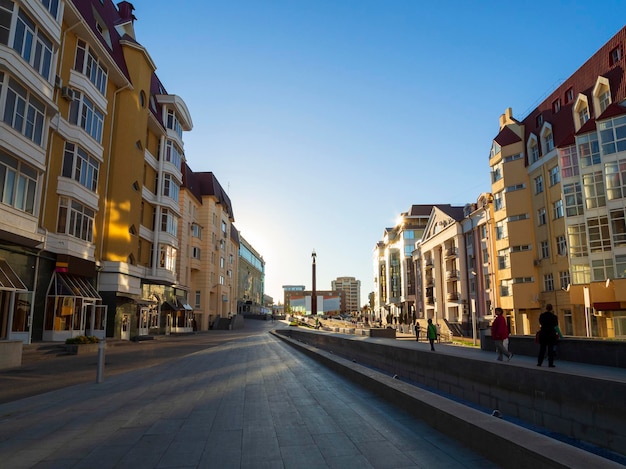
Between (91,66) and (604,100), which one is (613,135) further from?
(91,66)

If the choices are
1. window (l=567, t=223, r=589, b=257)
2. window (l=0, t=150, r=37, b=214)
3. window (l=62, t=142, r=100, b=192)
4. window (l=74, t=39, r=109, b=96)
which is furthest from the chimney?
window (l=567, t=223, r=589, b=257)

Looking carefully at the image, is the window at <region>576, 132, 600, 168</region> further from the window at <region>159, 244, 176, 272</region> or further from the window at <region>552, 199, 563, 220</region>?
the window at <region>159, 244, 176, 272</region>

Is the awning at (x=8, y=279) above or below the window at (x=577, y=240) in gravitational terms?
below

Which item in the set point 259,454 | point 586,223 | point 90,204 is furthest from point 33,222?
point 586,223

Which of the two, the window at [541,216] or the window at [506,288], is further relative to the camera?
the window at [506,288]

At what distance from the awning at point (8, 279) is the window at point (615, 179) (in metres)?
34.2

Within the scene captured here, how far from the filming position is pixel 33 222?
19.4 meters

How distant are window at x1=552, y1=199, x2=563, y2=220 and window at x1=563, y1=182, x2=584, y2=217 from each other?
5.69ft

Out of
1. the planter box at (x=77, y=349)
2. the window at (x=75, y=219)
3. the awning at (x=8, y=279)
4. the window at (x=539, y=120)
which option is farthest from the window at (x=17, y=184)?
the window at (x=539, y=120)

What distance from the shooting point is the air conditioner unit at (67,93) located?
22.6 metres

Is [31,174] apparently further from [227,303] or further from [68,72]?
[227,303]

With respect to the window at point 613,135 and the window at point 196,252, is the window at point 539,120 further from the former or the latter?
the window at point 196,252

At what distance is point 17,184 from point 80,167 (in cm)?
642

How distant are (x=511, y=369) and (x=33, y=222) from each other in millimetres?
19560
